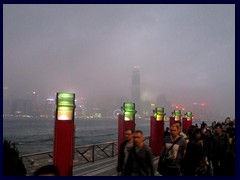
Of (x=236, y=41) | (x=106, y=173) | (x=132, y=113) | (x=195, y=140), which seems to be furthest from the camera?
(x=132, y=113)

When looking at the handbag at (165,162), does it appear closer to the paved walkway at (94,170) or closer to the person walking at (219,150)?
the person walking at (219,150)

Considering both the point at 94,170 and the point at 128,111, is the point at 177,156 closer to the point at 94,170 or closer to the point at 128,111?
the point at 94,170

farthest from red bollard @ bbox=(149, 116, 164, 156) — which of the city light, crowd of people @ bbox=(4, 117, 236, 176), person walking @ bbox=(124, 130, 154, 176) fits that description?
person walking @ bbox=(124, 130, 154, 176)

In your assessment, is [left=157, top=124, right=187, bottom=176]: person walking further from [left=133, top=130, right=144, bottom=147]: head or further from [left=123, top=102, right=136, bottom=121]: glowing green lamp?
[left=123, top=102, right=136, bottom=121]: glowing green lamp

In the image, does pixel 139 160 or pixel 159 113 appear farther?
pixel 159 113

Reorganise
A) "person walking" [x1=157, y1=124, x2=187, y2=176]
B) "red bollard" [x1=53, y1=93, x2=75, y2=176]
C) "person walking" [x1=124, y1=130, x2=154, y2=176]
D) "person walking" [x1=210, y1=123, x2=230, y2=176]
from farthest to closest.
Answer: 1. "person walking" [x1=210, y1=123, x2=230, y2=176]
2. "red bollard" [x1=53, y1=93, x2=75, y2=176]
3. "person walking" [x1=157, y1=124, x2=187, y2=176]
4. "person walking" [x1=124, y1=130, x2=154, y2=176]

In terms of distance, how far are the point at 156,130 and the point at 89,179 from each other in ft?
31.8

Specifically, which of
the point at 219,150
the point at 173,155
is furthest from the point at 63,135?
the point at 219,150

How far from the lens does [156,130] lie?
15.7 m

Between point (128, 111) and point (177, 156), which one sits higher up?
point (128, 111)

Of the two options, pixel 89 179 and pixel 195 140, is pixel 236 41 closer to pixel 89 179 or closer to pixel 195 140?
pixel 195 140

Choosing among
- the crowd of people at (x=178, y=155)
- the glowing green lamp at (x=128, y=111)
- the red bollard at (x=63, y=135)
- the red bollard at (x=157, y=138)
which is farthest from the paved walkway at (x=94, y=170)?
the red bollard at (x=157, y=138)

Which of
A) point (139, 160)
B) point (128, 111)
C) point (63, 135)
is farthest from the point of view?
point (128, 111)
